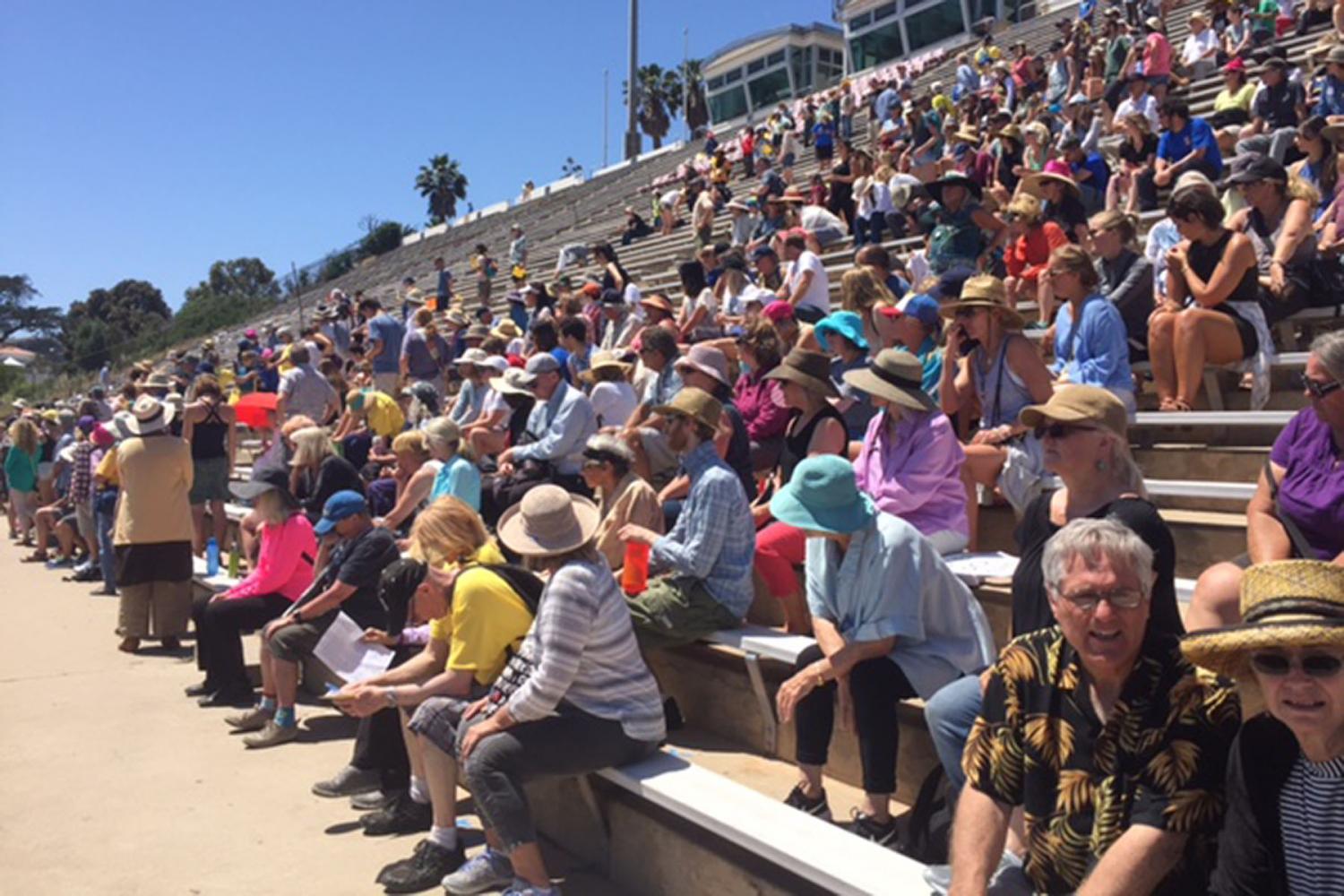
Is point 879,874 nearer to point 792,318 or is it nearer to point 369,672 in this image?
point 369,672

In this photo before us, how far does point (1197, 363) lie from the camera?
5566mm

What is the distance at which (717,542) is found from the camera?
4.81 meters

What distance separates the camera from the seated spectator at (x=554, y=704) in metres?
3.99

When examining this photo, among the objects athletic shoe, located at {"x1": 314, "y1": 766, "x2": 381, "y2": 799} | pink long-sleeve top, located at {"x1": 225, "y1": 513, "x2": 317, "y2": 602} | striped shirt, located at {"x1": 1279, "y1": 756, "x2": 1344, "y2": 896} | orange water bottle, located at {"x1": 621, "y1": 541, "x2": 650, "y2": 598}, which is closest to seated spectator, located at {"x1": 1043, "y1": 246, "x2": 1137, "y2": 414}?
orange water bottle, located at {"x1": 621, "y1": 541, "x2": 650, "y2": 598}

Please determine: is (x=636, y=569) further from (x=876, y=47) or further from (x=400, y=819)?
(x=876, y=47)

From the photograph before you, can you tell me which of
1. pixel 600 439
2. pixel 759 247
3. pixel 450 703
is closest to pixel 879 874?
pixel 450 703

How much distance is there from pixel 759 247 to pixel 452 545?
5.34 metres

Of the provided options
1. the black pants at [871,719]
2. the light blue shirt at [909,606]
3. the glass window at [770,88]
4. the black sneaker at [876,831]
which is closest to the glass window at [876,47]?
the glass window at [770,88]

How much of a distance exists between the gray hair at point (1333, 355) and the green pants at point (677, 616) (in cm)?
248

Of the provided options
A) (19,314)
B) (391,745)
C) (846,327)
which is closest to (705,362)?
(846,327)

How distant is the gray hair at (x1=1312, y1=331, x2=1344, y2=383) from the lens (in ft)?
10.8

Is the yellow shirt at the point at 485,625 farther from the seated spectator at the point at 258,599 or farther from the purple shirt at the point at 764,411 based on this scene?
the seated spectator at the point at 258,599

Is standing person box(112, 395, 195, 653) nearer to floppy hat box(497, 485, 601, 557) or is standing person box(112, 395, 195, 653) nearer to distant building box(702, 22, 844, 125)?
floppy hat box(497, 485, 601, 557)

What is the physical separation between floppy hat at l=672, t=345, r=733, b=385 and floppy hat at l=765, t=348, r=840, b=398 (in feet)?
2.66
